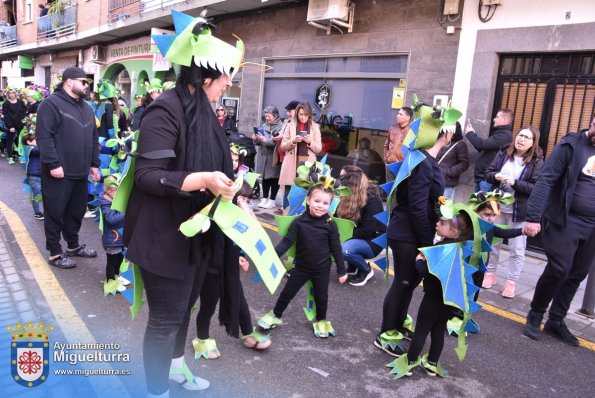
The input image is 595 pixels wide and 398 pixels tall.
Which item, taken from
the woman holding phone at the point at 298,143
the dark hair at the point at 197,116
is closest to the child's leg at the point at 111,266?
the dark hair at the point at 197,116

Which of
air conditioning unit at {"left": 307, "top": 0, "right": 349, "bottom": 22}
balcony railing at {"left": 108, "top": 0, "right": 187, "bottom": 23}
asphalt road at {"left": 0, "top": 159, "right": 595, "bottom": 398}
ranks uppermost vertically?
balcony railing at {"left": 108, "top": 0, "right": 187, "bottom": 23}

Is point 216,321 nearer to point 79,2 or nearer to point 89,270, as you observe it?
point 89,270

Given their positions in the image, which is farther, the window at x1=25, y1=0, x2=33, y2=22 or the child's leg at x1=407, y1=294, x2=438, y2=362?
the window at x1=25, y1=0, x2=33, y2=22

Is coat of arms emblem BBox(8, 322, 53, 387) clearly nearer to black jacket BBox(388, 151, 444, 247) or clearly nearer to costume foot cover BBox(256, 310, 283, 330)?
costume foot cover BBox(256, 310, 283, 330)

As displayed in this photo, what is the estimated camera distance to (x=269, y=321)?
359 centimetres

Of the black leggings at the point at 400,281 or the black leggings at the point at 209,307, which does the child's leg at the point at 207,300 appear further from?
the black leggings at the point at 400,281

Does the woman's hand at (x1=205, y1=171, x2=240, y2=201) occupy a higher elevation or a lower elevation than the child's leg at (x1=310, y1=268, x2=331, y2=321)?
higher

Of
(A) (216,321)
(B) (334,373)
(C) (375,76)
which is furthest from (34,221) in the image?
(C) (375,76)

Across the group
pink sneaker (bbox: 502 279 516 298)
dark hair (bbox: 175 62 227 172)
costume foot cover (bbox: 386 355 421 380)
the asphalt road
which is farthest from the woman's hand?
pink sneaker (bbox: 502 279 516 298)

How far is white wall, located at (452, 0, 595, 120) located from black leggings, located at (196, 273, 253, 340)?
5.49 meters

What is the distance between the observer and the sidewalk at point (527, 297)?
4254 millimetres

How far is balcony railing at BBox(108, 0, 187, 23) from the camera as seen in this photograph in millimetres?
13594

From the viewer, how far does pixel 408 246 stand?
3373 mm

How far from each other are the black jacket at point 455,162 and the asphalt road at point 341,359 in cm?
285
